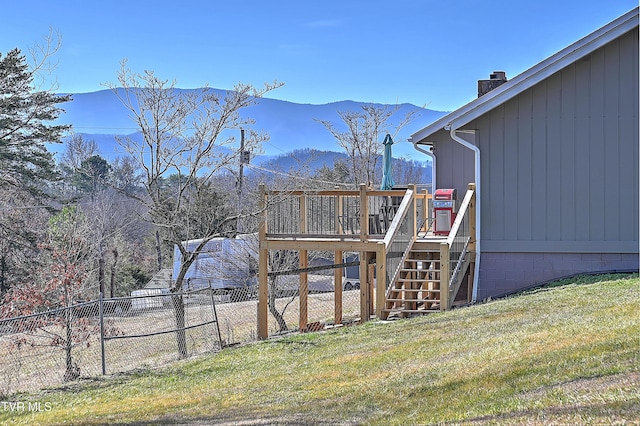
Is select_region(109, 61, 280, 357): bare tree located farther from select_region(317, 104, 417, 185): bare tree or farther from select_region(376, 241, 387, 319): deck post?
select_region(317, 104, 417, 185): bare tree

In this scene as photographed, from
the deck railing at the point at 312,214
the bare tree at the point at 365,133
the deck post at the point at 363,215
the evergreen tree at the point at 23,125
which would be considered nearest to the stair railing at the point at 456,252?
the deck railing at the point at 312,214

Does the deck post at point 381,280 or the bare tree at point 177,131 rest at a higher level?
the bare tree at point 177,131

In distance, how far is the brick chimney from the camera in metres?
16.7

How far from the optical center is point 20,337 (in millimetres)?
13820

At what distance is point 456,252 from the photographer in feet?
43.8

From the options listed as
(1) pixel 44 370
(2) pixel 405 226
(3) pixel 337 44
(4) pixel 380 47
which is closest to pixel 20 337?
(1) pixel 44 370

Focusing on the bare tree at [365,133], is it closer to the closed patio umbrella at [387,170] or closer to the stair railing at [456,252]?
the closed patio umbrella at [387,170]

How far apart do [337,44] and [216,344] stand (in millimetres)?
68910

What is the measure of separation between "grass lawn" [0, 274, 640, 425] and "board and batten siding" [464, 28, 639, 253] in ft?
4.21

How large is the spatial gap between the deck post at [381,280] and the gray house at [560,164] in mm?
1864

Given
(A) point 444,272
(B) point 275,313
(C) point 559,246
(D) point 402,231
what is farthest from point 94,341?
(C) point 559,246

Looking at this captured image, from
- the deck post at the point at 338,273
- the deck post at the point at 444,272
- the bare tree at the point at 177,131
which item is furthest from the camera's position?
the bare tree at the point at 177,131

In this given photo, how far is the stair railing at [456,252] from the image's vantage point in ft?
40.1

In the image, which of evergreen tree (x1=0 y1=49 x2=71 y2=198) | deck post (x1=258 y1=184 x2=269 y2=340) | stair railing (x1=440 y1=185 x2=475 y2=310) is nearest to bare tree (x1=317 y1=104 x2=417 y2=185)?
evergreen tree (x1=0 y1=49 x2=71 y2=198)
